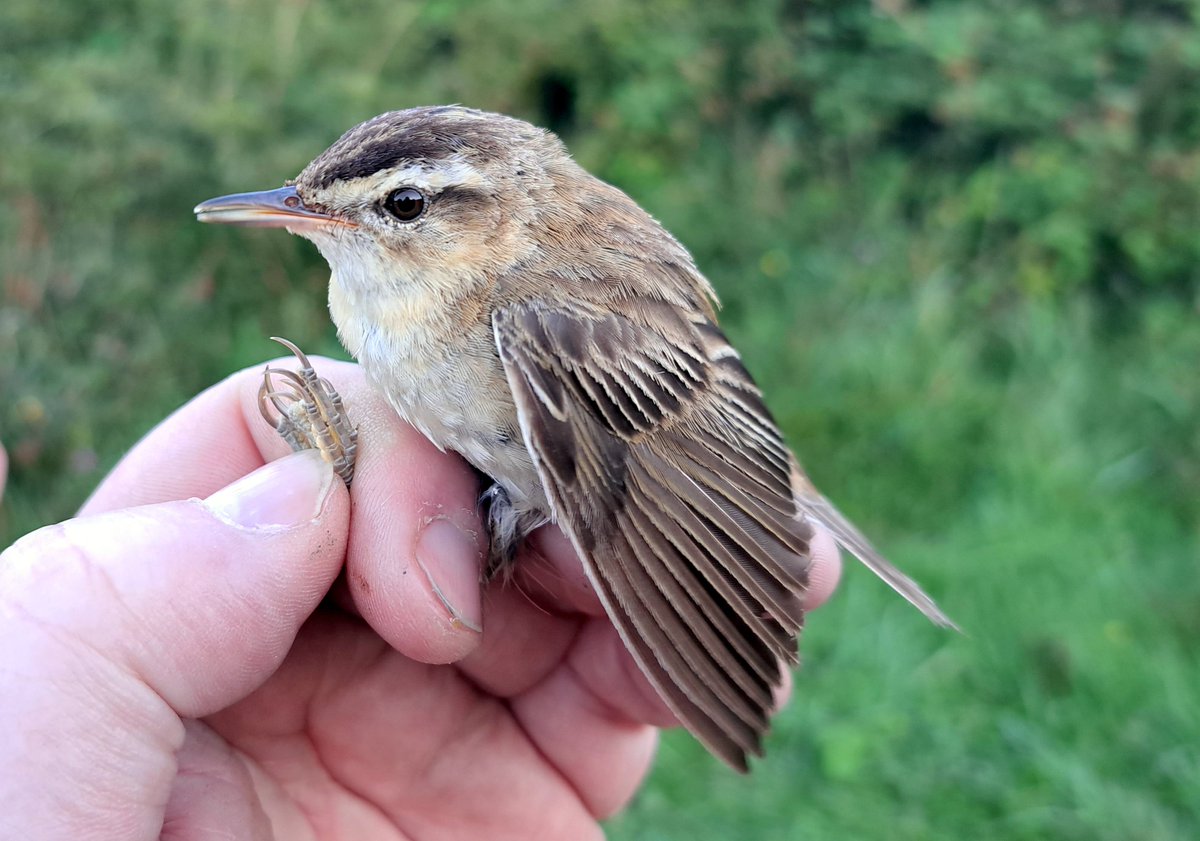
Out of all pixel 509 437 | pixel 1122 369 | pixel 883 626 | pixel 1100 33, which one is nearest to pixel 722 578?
pixel 509 437

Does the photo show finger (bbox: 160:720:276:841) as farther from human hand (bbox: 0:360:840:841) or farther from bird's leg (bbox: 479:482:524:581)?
bird's leg (bbox: 479:482:524:581)

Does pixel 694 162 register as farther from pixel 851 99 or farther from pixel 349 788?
pixel 349 788

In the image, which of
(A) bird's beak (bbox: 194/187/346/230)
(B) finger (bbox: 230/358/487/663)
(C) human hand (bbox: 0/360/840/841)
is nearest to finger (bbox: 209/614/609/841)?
(C) human hand (bbox: 0/360/840/841)

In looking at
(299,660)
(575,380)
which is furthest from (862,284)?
(299,660)

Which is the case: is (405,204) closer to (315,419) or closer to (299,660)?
(315,419)

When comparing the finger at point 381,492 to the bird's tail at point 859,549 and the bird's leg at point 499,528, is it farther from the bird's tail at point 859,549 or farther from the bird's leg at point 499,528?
the bird's tail at point 859,549

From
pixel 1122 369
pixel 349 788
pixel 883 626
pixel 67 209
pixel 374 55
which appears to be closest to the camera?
pixel 349 788
